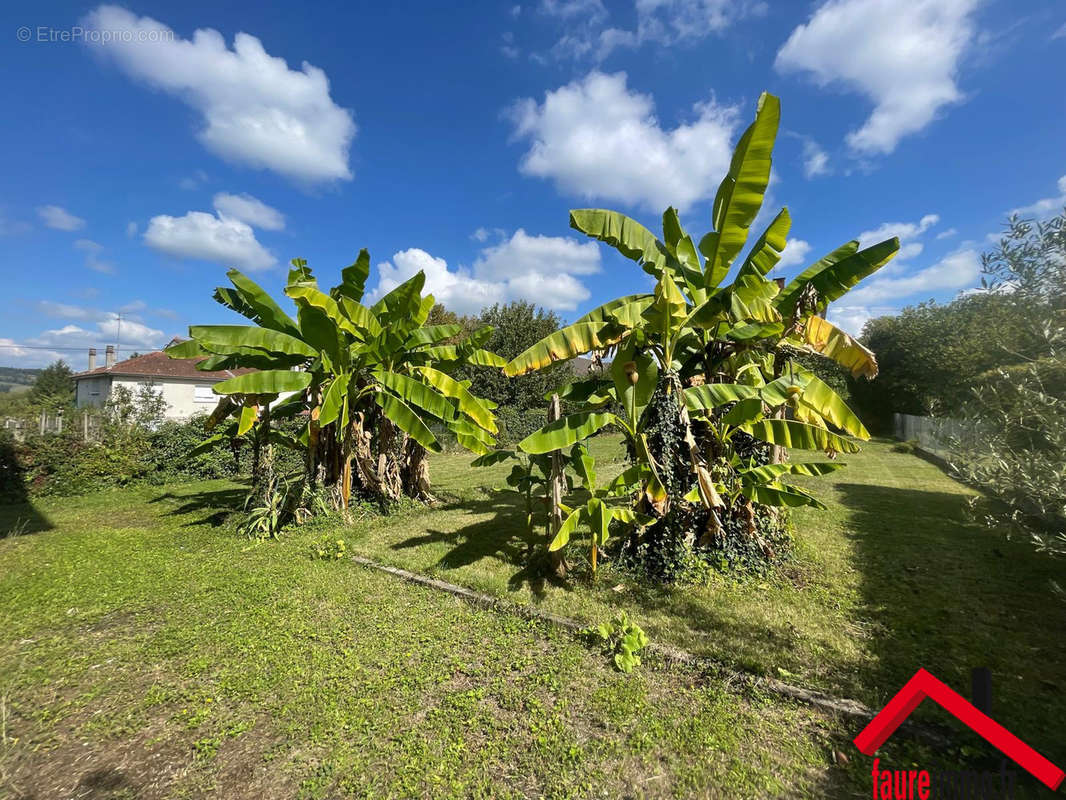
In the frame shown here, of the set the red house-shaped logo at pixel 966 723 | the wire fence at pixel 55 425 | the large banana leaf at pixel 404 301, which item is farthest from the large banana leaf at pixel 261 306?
the red house-shaped logo at pixel 966 723

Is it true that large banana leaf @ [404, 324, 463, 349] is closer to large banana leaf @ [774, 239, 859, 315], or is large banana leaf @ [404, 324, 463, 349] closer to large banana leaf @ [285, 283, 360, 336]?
large banana leaf @ [285, 283, 360, 336]

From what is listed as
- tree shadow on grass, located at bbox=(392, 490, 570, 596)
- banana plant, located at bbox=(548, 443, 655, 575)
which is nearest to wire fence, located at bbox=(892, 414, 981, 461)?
banana plant, located at bbox=(548, 443, 655, 575)

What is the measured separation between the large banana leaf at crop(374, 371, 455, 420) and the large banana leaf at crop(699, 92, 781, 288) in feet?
12.6

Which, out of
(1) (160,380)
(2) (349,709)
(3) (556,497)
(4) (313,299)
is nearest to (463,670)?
(2) (349,709)

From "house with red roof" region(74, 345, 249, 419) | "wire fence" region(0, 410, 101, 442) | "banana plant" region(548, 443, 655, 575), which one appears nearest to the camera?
"banana plant" region(548, 443, 655, 575)

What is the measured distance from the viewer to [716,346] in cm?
531

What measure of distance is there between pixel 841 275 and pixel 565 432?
3281 millimetres

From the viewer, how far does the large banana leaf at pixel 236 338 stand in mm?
6137

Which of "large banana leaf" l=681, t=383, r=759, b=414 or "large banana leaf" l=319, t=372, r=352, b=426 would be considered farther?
"large banana leaf" l=319, t=372, r=352, b=426

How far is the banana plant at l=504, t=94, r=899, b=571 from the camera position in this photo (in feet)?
14.8

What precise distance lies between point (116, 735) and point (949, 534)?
954 cm

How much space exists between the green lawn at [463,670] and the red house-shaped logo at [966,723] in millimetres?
523

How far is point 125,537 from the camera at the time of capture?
6.74 metres

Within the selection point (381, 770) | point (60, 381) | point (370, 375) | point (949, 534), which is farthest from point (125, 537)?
point (60, 381)
